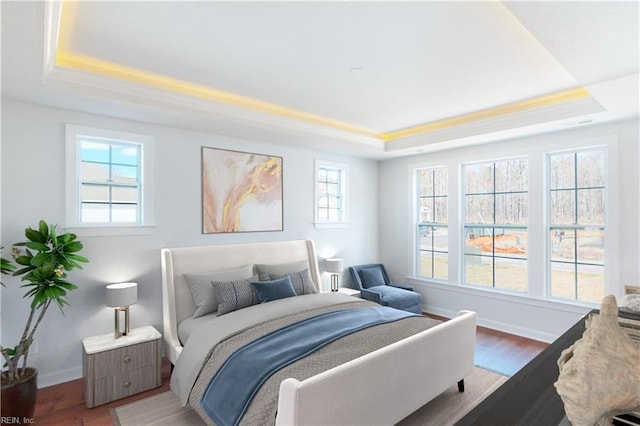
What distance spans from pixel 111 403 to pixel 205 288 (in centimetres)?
116

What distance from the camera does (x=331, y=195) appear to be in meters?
5.34

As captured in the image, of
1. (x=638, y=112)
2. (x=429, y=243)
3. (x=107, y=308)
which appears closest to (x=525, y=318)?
(x=429, y=243)

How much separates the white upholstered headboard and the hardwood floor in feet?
1.58

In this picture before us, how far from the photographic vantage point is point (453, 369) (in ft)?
8.98

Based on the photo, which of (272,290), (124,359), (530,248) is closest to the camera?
(124,359)

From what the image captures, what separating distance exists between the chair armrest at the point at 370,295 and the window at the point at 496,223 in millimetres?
1394

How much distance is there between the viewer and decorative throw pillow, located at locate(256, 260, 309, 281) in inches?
149

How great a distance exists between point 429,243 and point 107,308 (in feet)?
14.5

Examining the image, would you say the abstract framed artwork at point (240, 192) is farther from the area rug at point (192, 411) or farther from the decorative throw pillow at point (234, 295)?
the area rug at point (192, 411)

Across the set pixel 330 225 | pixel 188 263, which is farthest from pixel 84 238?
pixel 330 225

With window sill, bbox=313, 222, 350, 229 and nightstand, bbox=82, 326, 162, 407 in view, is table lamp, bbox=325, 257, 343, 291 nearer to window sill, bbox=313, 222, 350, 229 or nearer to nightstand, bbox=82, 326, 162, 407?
window sill, bbox=313, 222, 350, 229

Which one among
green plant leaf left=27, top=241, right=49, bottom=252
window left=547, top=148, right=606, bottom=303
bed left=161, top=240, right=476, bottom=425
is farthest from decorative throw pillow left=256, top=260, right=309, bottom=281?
window left=547, top=148, right=606, bottom=303

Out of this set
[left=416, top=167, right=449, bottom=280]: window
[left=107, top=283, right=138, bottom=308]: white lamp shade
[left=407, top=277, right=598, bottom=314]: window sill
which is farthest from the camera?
[left=416, top=167, right=449, bottom=280]: window

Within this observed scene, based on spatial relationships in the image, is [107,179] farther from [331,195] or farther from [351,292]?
[351,292]
